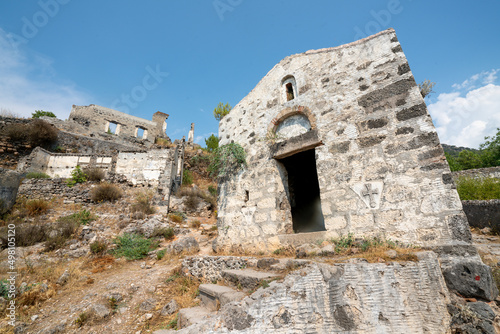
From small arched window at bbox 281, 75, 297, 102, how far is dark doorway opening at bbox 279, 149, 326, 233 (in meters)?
1.71

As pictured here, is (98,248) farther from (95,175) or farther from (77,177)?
(77,177)

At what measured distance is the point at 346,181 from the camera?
148 inches

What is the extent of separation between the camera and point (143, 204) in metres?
10.4

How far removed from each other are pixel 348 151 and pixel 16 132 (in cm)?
2052

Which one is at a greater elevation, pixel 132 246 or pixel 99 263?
pixel 132 246

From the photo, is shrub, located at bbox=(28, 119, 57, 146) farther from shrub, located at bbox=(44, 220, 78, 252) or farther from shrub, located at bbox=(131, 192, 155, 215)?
shrub, located at bbox=(44, 220, 78, 252)

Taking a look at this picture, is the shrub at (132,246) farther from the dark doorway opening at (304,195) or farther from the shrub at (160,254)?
the dark doorway opening at (304,195)

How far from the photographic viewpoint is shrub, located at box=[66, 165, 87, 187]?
11071 millimetres

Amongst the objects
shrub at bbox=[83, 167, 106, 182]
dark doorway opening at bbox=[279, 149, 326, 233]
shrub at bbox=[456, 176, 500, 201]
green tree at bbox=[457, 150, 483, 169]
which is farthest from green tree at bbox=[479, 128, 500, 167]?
shrub at bbox=[83, 167, 106, 182]

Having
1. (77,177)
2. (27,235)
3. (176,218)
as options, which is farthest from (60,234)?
(77,177)

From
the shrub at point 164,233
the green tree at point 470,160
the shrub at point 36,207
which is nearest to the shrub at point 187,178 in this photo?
the shrub at point 36,207

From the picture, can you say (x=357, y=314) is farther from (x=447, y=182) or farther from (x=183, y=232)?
(x=183, y=232)

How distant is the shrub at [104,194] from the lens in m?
10.5

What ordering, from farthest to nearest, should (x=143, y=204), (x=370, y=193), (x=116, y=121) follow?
(x=116, y=121) < (x=143, y=204) < (x=370, y=193)
